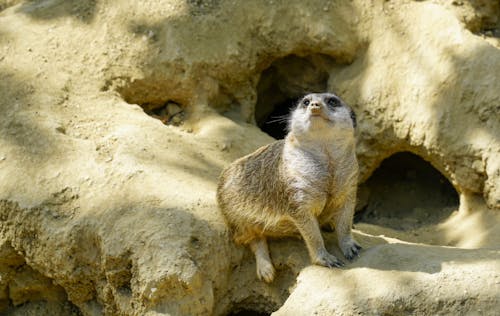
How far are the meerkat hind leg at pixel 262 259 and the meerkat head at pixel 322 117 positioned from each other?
0.75 metres

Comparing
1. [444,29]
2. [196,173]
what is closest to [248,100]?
[196,173]

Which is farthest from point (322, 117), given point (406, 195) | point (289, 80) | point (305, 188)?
point (406, 195)

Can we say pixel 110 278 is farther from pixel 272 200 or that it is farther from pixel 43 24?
pixel 43 24

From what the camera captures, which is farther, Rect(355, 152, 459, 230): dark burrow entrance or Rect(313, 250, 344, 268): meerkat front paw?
Rect(355, 152, 459, 230): dark burrow entrance

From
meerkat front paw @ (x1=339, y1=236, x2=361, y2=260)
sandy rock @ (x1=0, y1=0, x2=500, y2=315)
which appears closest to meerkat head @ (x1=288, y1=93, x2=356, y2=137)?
meerkat front paw @ (x1=339, y1=236, x2=361, y2=260)

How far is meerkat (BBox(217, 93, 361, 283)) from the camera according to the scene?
12.7ft

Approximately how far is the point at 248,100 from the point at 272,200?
71.5 inches

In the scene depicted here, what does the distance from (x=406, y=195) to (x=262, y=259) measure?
2.38 m

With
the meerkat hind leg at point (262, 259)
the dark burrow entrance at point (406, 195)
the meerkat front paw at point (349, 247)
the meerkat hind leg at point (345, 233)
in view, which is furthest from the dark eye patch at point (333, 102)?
the dark burrow entrance at point (406, 195)

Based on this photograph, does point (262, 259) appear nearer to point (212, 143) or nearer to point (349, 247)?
point (349, 247)

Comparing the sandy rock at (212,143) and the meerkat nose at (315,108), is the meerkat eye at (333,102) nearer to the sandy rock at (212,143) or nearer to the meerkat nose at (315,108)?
the meerkat nose at (315,108)

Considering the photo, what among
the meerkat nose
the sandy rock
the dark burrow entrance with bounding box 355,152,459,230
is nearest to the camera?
the meerkat nose

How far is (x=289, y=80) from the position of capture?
19.9 ft

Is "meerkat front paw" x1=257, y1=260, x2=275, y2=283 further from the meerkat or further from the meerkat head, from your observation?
the meerkat head
